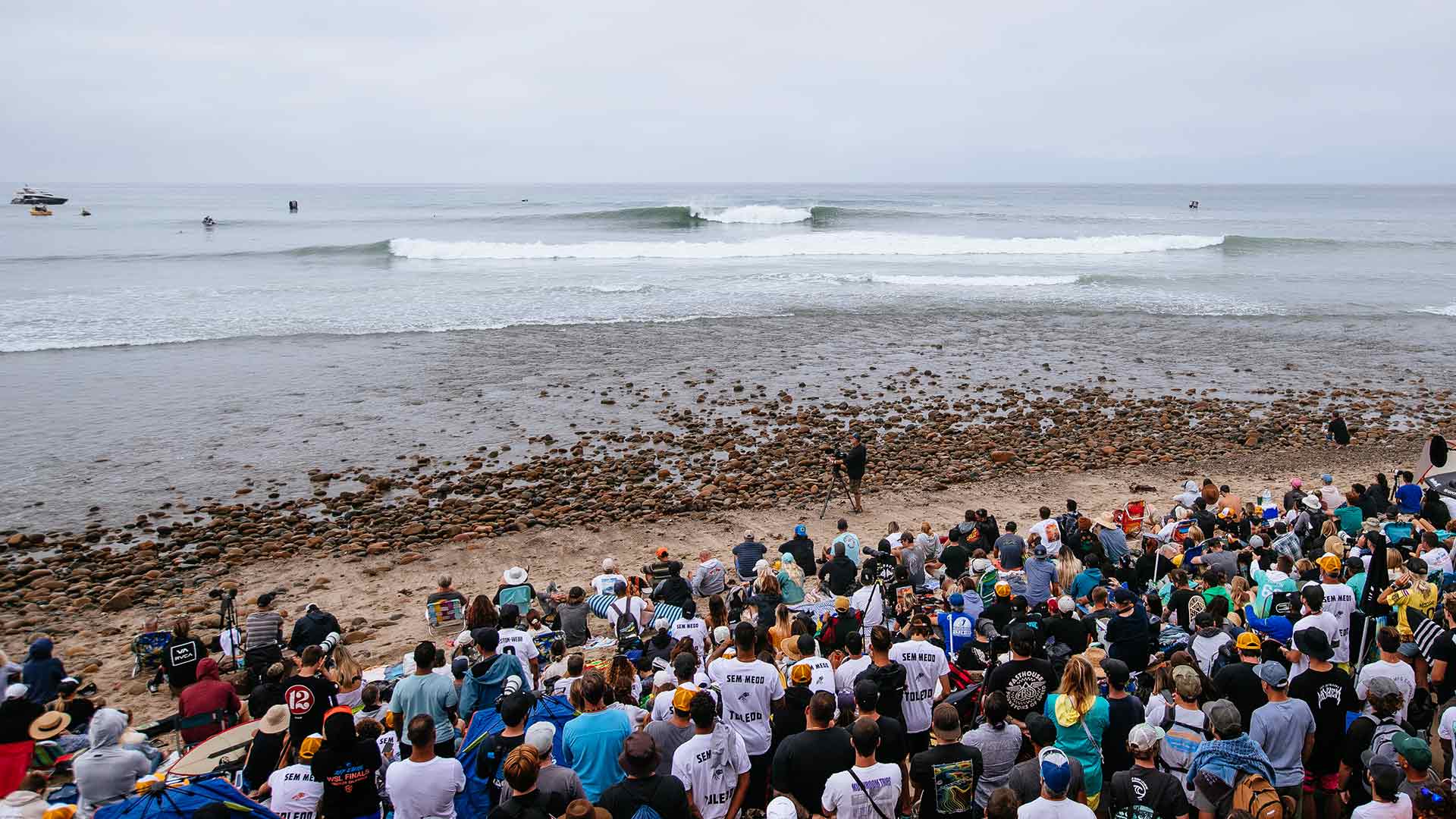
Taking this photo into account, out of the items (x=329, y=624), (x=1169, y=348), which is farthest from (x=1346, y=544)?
(x=1169, y=348)

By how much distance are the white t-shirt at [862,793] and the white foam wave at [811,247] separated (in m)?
50.7

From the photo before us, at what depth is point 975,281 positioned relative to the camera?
45.0 meters

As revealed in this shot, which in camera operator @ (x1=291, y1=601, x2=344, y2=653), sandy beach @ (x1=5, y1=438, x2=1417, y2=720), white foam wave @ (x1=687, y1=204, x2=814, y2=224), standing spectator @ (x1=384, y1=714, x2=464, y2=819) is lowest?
sandy beach @ (x1=5, y1=438, x2=1417, y2=720)

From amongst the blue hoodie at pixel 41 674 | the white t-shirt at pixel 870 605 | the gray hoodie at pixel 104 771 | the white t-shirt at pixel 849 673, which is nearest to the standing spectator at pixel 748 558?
the white t-shirt at pixel 870 605

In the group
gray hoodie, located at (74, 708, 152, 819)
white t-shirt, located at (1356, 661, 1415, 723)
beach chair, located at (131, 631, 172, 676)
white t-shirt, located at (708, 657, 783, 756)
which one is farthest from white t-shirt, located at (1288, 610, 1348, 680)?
beach chair, located at (131, 631, 172, 676)

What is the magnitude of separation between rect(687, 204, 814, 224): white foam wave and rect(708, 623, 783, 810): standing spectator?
242 feet

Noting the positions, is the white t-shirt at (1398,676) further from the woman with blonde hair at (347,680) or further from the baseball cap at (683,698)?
the woman with blonde hair at (347,680)

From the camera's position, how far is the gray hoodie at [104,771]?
18.8ft

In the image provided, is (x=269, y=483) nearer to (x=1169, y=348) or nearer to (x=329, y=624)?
(x=329, y=624)

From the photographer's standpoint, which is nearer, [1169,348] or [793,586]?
[793,586]

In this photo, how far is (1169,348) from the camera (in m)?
28.2

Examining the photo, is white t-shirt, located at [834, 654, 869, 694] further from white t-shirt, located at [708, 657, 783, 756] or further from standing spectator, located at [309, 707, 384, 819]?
standing spectator, located at [309, 707, 384, 819]

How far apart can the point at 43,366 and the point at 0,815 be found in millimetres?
25608

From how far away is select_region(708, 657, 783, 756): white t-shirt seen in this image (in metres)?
6.21
